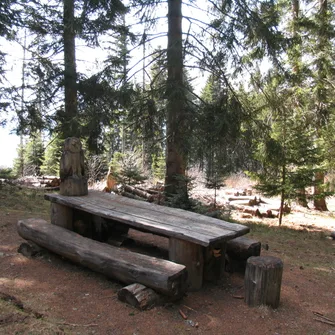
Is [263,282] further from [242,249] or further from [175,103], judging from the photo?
[175,103]

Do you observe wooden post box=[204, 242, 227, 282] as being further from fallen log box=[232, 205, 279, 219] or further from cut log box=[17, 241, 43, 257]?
fallen log box=[232, 205, 279, 219]

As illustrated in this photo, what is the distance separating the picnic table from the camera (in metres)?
3.58

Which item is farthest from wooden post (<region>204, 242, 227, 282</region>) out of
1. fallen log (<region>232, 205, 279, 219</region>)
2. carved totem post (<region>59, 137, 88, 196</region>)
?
fallen log (<region>232, 205, 279, 219</region>)

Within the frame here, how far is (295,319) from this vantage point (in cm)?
338

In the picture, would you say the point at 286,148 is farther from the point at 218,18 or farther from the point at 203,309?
the point at 203,309

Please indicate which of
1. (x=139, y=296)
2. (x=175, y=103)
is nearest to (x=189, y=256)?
(x=139, y=296)

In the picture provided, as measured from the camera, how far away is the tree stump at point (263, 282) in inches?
135

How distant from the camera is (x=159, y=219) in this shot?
4.03 m

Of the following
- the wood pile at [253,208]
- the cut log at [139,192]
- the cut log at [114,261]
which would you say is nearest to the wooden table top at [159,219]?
the cut log at [114,261]

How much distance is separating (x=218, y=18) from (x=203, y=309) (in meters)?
7.85

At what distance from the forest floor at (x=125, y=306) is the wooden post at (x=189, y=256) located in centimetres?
27

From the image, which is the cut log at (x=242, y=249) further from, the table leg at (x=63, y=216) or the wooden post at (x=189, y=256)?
the table leg at (x=63, y=216)

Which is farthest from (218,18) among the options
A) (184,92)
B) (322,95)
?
(322,95)

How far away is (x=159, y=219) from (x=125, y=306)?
3.78 ft
